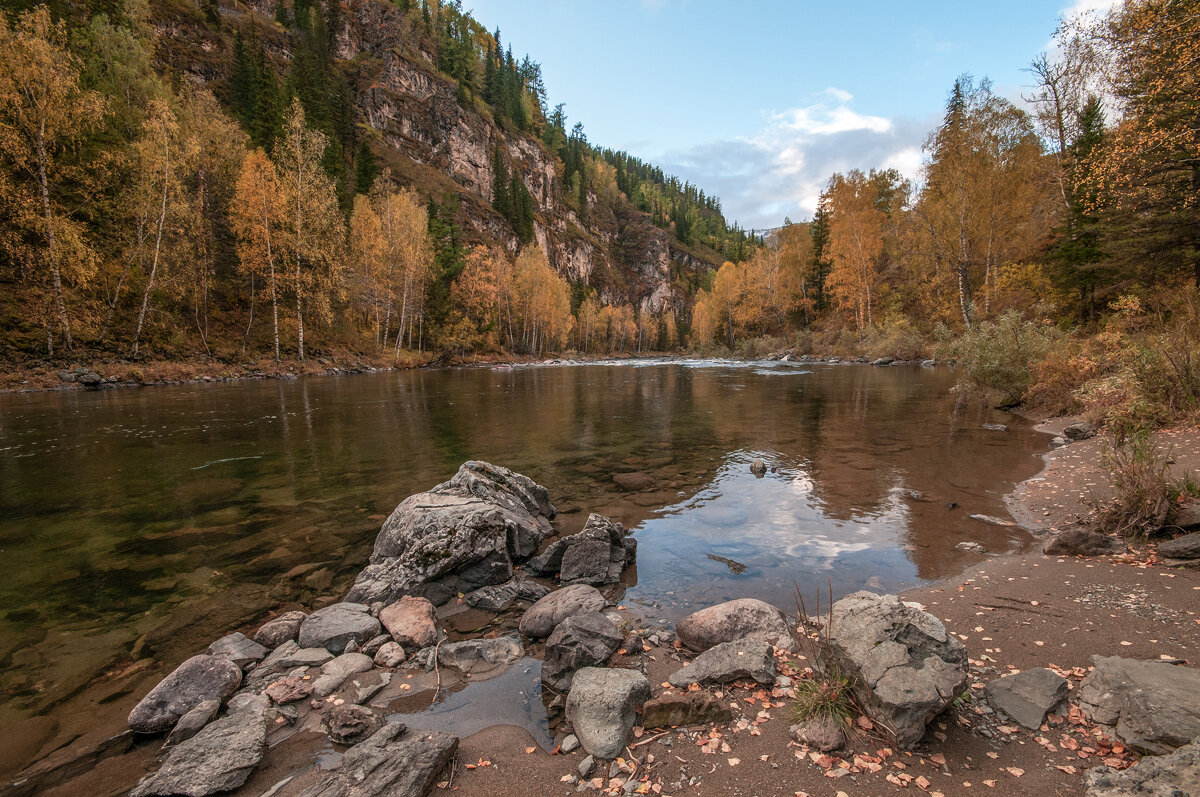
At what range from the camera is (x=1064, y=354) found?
49.7 ft

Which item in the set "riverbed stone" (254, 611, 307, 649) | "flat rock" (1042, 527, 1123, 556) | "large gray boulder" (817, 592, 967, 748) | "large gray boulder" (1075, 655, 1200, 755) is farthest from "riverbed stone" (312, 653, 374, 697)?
"flat rock" (1042, 527, 1123, 556)

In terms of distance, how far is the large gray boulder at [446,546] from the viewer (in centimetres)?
639

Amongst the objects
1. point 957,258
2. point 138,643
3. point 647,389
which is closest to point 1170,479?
point 138,643

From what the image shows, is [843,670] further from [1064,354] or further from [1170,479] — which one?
[1064,354]

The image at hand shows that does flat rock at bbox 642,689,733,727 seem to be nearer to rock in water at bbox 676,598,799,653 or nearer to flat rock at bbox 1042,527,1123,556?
rock in water at bbox 676,598,799,653

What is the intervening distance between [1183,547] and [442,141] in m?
113

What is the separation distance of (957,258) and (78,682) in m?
44.5

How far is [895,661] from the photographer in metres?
3.58

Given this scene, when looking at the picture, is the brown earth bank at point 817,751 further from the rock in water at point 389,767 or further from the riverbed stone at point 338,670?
the riverbed stone at point 338,670

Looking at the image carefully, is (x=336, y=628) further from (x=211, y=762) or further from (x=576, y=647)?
(x=576, y=647)

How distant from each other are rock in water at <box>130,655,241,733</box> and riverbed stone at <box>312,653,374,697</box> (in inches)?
29.8

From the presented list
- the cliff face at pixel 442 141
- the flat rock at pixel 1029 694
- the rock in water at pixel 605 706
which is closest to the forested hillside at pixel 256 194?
the cliff face at pixel 442 141

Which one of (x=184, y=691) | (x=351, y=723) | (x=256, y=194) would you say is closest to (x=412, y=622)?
(x=351, y=723)

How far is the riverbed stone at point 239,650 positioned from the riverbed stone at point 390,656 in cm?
121
